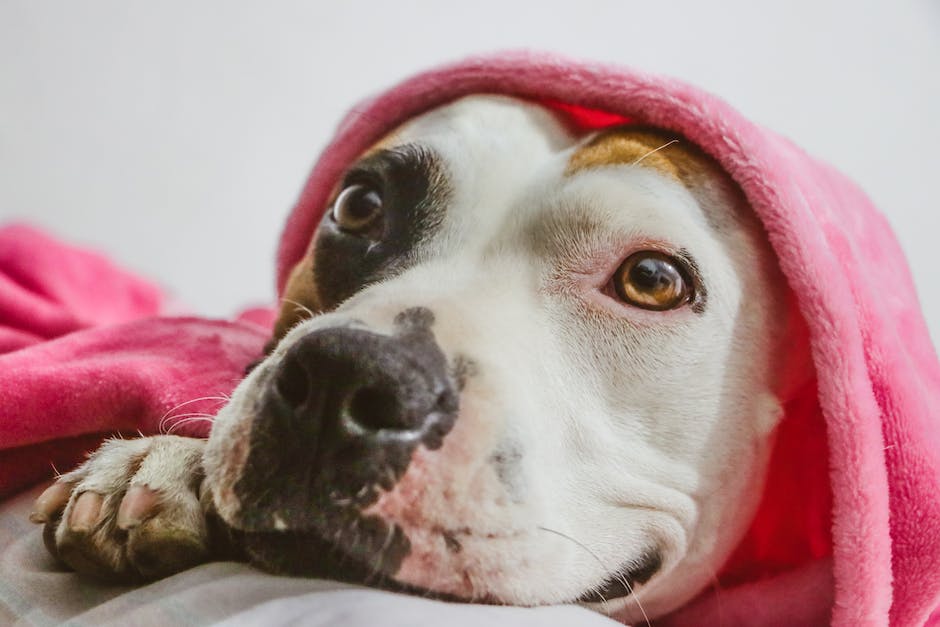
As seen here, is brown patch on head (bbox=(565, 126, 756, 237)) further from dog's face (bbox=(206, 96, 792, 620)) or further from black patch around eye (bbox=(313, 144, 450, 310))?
black patch around eye (bbox=(313, 144, 450, 310))

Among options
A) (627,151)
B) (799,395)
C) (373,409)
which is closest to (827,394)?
(799,395)

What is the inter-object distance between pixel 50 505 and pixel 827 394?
1.11 metres

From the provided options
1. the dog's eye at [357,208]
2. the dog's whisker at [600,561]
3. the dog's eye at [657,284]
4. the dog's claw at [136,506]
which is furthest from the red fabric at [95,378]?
the dog's eye at [657,284]

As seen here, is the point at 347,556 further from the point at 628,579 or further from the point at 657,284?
the point at 657,284

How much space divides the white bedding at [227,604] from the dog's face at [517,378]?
45 millimetres

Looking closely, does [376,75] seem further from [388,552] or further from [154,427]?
[388,552]

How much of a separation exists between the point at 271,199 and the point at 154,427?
2.95 metres

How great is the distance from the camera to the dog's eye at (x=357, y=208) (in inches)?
56.6

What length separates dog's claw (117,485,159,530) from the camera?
95cm

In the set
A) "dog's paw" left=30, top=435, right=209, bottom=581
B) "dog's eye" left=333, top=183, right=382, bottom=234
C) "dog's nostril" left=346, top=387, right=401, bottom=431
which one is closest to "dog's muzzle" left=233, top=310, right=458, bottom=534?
"dog's nostril" left=346, top=387, right=401, bottom=431

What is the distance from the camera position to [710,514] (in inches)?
48.4

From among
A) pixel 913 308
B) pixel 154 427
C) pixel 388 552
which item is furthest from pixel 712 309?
pixel 154 427

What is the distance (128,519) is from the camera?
0.95 metres

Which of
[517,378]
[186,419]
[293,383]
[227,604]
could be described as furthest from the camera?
[186,419]
